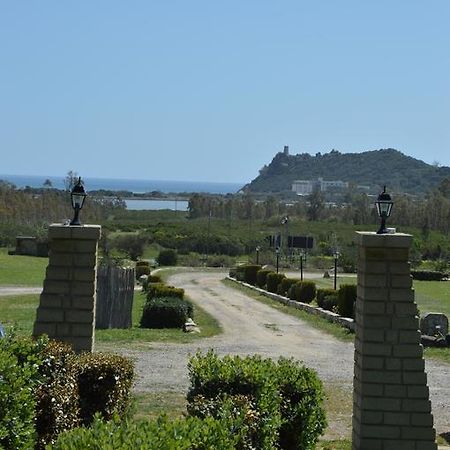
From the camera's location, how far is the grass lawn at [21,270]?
39844 millimetres

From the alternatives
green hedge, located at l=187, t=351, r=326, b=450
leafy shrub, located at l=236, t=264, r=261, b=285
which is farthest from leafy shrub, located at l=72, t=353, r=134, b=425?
leafy shrub, located at l=236, t=264, r=261, b=285

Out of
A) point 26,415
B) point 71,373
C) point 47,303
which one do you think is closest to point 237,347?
point 47,303

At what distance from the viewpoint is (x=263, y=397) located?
8.09 m

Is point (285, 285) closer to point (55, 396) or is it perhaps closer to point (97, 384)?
point (97, 384)

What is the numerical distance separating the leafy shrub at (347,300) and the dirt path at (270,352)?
1.26 meters

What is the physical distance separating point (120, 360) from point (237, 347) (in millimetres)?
11884

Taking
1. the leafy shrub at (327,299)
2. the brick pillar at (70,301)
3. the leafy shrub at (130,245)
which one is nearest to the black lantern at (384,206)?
the brick pillar at (70,301)

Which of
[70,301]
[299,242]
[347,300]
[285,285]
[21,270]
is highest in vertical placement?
[70,301]

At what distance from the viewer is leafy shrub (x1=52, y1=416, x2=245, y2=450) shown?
5.33m

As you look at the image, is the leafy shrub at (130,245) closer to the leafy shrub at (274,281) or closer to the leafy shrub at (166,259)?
the leafy shrub at (166,259)

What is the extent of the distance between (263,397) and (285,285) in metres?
27.6

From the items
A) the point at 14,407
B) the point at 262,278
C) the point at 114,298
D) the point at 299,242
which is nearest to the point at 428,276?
the point at 299,242

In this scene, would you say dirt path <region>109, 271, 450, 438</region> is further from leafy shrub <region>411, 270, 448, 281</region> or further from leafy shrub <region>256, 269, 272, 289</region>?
leafy shrub <region>411, 270, 448, 281</region>

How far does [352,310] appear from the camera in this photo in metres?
26.0
